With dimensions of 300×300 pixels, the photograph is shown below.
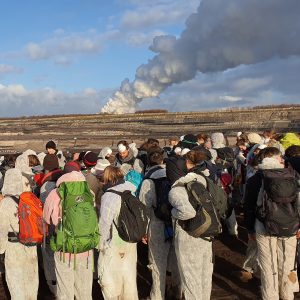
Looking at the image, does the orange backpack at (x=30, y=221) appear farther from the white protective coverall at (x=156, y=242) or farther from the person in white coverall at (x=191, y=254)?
the person in white coverall at (x=191, y=254)

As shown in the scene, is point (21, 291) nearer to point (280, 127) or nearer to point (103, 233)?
point (103, 233)

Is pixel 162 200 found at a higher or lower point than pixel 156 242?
higher

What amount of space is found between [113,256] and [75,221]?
0.78 metres

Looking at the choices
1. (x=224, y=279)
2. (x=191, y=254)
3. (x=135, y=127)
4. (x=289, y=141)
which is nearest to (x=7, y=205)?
(x=191, y=254)

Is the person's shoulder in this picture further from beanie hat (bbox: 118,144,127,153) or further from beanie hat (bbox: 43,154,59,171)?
beanie hat (bbox: 118,144,127,153)

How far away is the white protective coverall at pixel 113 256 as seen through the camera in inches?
221

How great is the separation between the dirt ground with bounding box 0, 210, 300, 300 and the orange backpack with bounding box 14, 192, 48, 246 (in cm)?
186

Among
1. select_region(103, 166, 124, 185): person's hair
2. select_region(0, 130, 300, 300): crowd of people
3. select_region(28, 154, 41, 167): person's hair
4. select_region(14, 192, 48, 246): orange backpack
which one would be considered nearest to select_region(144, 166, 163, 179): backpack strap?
select_region(0, 130, 300, 300): crowd of people

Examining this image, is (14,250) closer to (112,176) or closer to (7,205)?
(7,205)

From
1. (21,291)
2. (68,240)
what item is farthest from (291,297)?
(21,291)

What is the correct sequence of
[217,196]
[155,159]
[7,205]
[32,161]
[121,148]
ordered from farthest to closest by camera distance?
1. [121,148]
2. [32,161]
3. [155,159]
4. [7,205]
5. [217,196]

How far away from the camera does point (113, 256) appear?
18.8ft

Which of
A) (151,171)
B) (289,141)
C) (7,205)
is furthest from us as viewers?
(289,141)

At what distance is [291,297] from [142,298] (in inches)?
86.9
